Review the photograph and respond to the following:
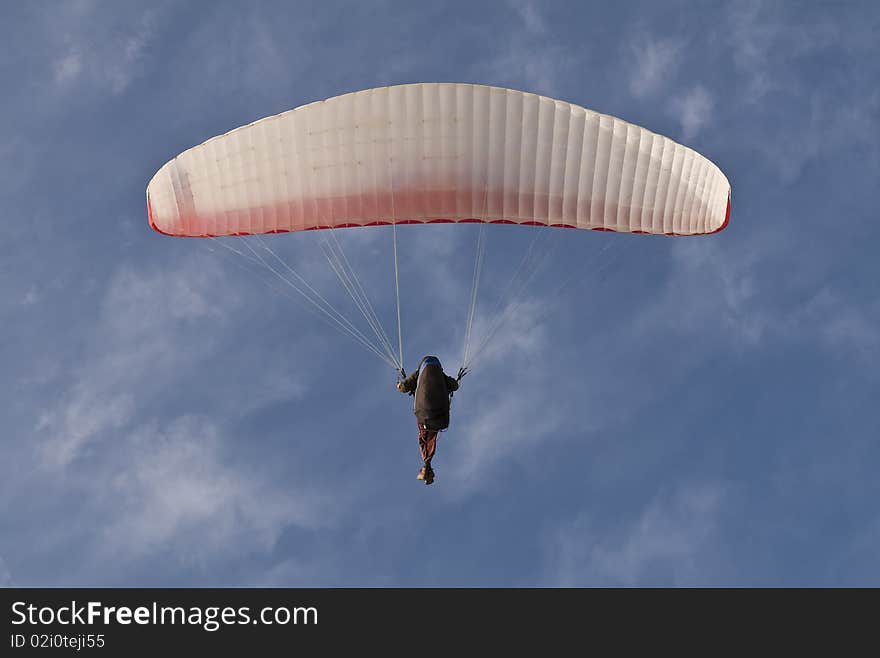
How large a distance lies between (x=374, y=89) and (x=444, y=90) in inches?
61.4

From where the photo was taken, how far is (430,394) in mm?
22969

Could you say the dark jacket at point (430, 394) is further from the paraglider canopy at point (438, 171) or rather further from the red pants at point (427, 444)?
the paraglider canopy at point (438, 171)

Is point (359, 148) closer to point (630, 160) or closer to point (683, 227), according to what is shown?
point (630, 160)

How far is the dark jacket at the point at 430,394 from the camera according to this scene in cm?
2298

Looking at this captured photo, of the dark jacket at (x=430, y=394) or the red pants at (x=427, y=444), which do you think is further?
the red pants at (x=427, y=444)

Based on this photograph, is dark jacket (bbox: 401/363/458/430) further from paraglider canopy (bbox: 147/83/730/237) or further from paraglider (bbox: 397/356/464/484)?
paraglider canopy (bbox: 147/83/730/237)

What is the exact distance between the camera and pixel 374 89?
2306 centimetres

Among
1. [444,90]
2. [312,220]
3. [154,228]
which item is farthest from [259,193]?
[444,90]

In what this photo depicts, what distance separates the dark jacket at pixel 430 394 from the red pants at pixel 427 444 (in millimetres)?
661

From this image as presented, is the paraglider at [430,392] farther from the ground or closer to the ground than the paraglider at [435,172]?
closer to the ground

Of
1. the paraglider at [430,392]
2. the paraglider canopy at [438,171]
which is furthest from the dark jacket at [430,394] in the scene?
the paraglider canopy at [438,171]

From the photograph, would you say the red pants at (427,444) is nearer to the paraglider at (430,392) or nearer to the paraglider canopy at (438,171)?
Result: the paraglider at (430,392)

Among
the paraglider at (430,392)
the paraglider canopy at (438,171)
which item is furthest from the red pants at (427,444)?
the paraglider canopy at (438,171)

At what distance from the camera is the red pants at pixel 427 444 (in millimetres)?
24047
